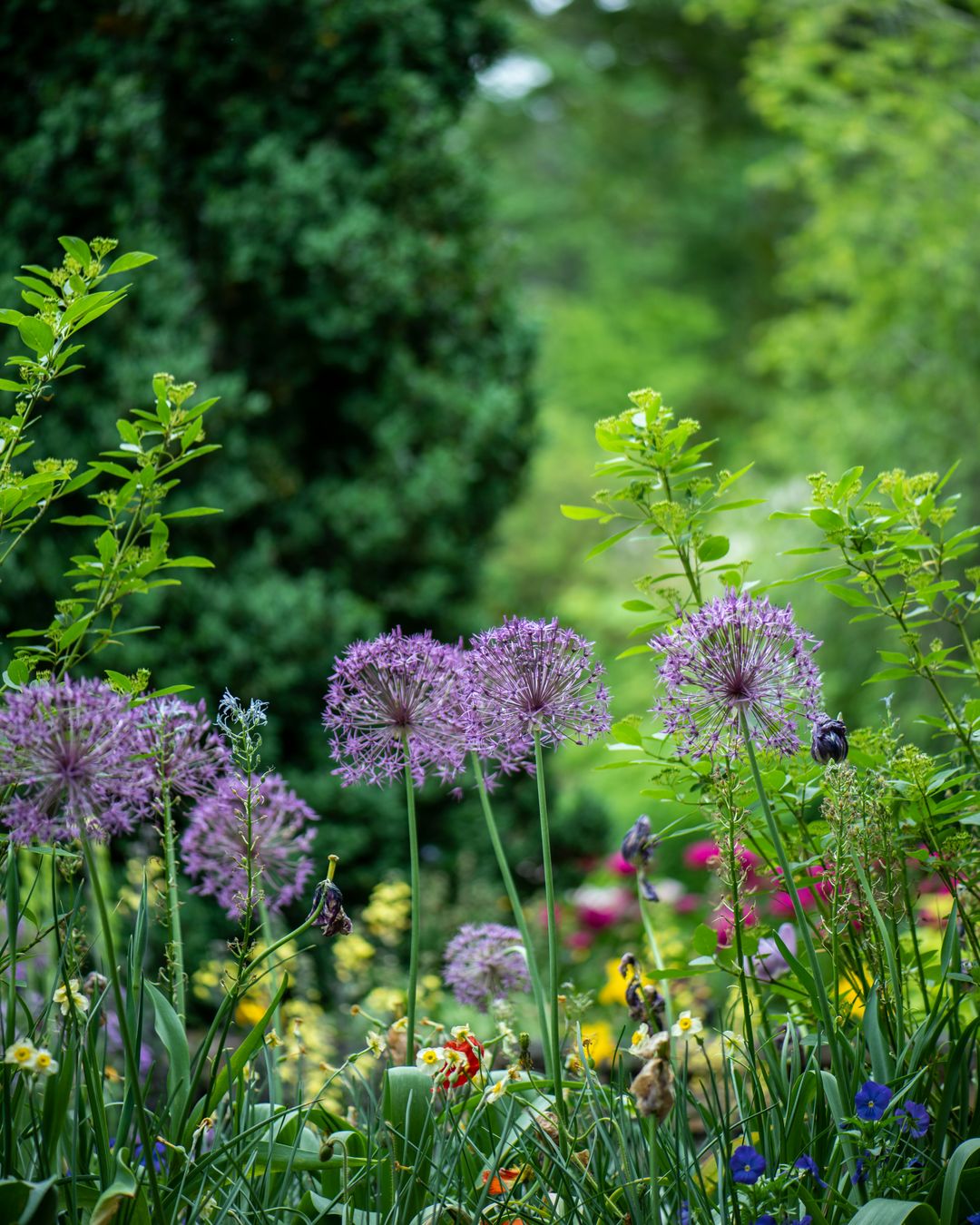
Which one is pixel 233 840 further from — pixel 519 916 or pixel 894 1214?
pixel 894 1214

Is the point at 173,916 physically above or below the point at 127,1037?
above

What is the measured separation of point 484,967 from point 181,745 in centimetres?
76

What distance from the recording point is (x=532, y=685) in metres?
1.62

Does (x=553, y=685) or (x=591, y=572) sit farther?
(x=591, y=572)

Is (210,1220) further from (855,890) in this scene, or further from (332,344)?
(332,344)

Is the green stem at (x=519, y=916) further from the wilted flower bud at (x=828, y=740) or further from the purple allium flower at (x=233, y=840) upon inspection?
the wilted flower bud at (x=828, y=740)

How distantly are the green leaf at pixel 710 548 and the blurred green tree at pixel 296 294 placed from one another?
330 cm

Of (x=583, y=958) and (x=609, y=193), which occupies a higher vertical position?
(x=609, y=193)

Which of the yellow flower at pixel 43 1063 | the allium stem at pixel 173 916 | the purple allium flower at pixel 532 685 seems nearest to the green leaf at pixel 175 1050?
the allium stem at pixel 173 916

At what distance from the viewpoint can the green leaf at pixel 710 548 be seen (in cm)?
190

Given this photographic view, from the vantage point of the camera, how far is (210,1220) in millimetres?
1516

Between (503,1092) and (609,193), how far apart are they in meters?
17.8

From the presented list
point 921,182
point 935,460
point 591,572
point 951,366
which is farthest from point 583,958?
point 591,572

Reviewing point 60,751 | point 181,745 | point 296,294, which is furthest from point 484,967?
point 296,294
